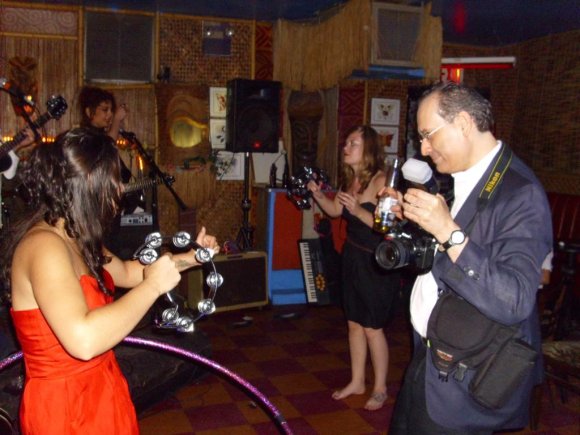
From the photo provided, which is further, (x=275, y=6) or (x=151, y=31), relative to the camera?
(x=151, y=31)

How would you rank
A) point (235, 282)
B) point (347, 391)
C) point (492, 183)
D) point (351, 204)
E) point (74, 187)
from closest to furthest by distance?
point (74, 187) < point (492, 183) < point (351, 204) < point (347, 391) < point (235, 282)

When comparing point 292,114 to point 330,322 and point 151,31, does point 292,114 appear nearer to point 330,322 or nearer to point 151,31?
point 151,31

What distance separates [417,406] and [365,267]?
1809 mm

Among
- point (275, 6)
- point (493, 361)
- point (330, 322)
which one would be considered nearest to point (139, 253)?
point (493, 361)

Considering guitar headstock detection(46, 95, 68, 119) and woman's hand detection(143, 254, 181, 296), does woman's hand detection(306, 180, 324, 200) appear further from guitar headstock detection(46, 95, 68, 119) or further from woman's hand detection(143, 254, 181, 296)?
woman's hand detection(143, 254, 181, 296)

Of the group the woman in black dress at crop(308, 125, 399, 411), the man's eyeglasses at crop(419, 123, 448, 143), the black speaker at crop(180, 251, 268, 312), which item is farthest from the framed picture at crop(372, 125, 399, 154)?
the man's eyeglasses at crop(419, 123, 448, 143)

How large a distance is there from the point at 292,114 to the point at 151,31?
2209 mm

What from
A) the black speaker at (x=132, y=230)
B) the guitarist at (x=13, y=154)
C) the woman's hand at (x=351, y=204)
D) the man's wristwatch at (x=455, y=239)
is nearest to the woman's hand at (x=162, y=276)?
the man's wristwatch at (x=455, y=239)

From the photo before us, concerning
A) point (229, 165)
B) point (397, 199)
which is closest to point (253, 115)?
point (229, 165)

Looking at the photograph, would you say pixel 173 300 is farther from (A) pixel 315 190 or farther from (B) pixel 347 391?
(B) pixel 347 391

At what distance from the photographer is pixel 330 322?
626 cm

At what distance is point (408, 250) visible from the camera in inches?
79.5

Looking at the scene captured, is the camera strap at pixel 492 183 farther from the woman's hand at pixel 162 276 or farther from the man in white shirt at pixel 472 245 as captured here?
the woman's hand at pixel 162 276

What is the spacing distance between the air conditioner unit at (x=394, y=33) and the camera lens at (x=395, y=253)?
413cm
